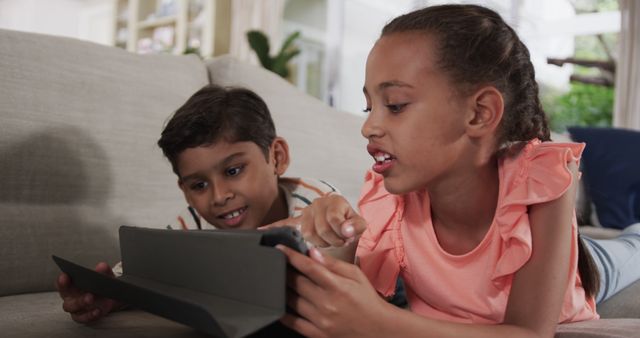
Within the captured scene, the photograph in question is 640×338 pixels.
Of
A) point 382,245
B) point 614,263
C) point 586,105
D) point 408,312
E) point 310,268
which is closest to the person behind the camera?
point 310,268

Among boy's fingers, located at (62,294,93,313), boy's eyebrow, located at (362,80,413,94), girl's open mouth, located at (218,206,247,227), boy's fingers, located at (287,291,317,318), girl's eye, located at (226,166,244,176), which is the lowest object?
girl's open mouth, located at (218,206,247,227)

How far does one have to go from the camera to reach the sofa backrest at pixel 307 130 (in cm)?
168

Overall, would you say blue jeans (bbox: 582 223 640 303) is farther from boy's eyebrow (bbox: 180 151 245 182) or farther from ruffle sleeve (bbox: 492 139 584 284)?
boy's eyebrow (bbox: 180 151 245 182)

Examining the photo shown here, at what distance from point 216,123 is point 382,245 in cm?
47

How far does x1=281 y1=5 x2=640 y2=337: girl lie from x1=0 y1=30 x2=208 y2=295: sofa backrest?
0.59m

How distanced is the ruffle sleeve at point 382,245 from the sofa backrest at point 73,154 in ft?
1.84

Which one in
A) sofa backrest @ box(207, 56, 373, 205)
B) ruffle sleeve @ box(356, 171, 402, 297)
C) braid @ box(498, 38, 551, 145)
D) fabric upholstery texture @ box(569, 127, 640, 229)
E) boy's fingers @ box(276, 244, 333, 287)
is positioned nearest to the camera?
boy's fingers @ box(276, 244, 333, 287)

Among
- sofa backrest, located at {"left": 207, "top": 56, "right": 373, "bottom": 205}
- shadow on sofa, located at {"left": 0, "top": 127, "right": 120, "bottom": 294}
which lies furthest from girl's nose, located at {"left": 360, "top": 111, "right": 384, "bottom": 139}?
sofa backrest, located at {"left": 207, "top": 56, "right": 373, "bottom": 205}

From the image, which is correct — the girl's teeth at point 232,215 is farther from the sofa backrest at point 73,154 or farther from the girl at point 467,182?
the girl at point 467,182

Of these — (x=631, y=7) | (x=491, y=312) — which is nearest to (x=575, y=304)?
(x=491, y=312)

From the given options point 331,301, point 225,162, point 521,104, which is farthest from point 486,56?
point 225,162

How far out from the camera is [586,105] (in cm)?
464

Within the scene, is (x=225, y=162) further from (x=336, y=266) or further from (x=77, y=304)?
(x=336, y=266)

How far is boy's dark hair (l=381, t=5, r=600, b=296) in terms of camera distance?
0.86m
